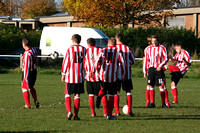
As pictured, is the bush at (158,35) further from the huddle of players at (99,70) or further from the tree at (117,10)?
the huddle of players at (99,70)

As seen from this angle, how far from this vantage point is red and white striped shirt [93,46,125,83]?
33.3ft

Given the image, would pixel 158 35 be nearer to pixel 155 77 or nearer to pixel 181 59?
pixel 181 59

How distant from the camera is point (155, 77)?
12.6 m

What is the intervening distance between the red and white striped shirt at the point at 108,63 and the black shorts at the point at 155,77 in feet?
8.04

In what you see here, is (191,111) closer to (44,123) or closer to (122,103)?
(122,103)

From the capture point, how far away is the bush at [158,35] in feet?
111

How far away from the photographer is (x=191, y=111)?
1172 cm

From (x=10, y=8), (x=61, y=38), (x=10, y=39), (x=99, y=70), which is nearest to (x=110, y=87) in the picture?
(x=99, y=70)

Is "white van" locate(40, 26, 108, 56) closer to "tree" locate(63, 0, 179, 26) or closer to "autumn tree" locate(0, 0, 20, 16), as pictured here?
"tree" locate(63, 0, 179, 26)

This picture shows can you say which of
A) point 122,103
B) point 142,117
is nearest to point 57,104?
point 122,103

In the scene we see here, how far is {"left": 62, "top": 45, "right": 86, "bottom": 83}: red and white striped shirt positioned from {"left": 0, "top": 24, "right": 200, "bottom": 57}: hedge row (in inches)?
866

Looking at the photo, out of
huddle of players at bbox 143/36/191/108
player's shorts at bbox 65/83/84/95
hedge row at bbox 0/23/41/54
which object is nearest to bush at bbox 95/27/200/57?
hedge row at bbox 0/23/41/54

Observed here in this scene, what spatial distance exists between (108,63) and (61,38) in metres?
17.8

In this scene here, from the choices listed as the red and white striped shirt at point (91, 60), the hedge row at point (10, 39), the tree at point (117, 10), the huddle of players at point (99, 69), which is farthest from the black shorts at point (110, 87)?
the tree at point (117, 10)
